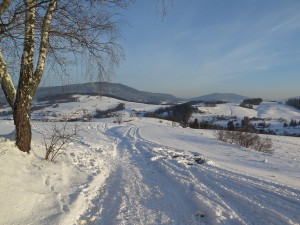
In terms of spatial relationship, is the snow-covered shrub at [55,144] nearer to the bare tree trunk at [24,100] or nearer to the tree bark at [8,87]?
the bare tree trunk at [24,100]

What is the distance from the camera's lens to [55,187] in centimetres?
679

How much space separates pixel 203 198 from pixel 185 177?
6.68 ft

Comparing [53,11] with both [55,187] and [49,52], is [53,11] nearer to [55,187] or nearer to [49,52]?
[49,52]

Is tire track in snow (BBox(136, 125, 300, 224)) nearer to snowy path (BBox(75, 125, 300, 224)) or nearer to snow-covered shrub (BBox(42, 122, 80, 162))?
snowy path (BBox(75, 125, 300, 224))

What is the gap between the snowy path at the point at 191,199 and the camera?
5.39m

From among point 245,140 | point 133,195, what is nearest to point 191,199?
point 133,195

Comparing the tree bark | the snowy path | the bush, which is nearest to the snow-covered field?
the snowy path

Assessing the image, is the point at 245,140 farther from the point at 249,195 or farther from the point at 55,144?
the point at 249,195

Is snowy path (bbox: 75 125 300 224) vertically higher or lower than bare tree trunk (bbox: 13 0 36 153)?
lower

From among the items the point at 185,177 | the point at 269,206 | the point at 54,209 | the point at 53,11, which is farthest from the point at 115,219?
the point at 53,11

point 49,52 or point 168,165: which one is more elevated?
point 49,52

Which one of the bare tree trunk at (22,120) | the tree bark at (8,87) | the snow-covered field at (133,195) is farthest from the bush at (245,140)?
the tree bark at (8,87)

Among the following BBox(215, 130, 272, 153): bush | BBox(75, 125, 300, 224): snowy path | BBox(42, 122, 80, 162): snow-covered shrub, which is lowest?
BBox(215, 130, 272, 153): bush

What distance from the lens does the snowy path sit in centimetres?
539
